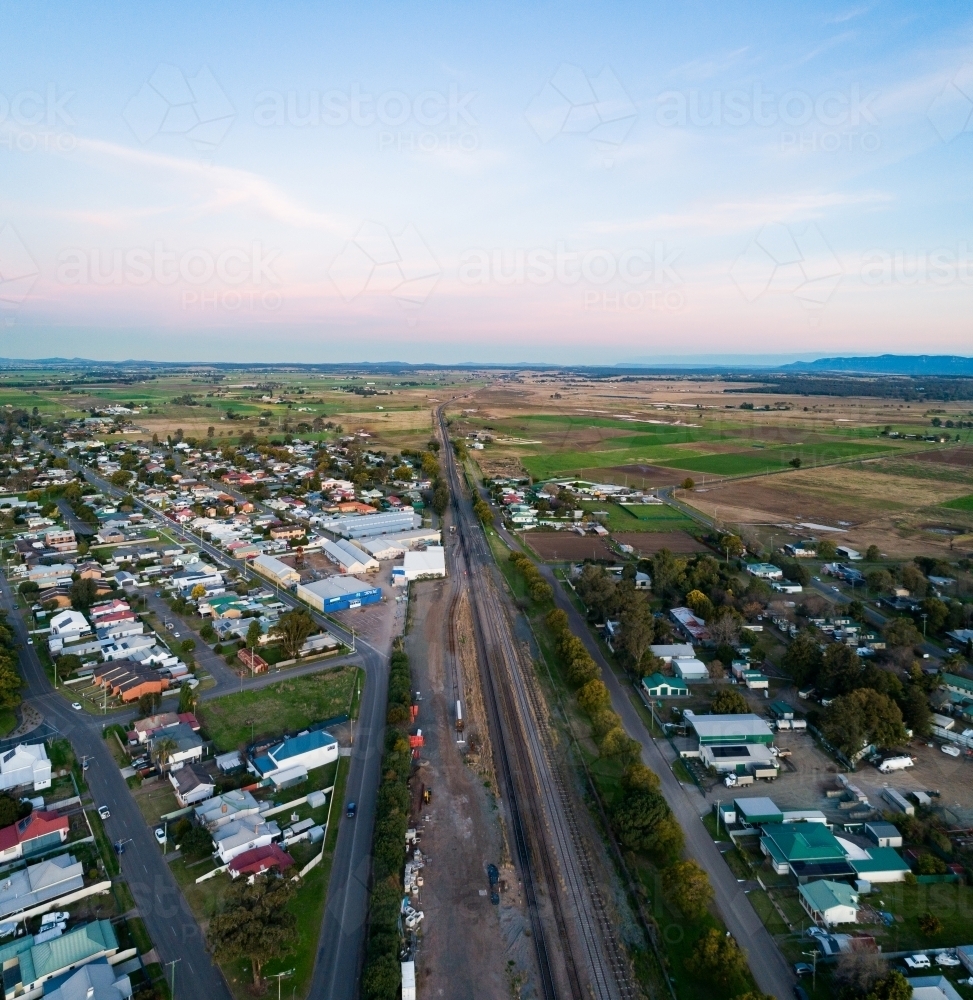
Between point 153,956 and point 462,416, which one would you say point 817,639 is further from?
point 462,416

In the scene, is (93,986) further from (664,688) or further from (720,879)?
(664,688)

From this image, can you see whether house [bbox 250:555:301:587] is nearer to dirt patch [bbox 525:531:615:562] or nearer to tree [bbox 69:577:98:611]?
tree [bbox 69:577:98:611]

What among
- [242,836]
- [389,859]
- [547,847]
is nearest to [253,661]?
[242,836]

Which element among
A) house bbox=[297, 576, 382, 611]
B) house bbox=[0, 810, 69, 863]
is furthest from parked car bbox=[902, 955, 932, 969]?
house bbox=[297, 576, 382, 611]

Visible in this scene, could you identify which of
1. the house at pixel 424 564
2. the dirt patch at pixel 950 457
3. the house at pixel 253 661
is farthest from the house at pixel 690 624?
the dirt patch at pixel 950 457

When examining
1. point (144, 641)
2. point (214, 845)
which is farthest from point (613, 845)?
point (144, 641)

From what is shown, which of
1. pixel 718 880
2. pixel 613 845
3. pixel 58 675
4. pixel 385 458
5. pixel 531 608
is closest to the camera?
pixel 718 880
